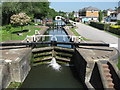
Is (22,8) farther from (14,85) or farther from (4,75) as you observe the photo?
(4,75)

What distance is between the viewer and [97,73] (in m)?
9.05

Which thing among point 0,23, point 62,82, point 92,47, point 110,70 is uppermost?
point 0,23

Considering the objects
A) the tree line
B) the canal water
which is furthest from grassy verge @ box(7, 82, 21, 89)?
the tree line

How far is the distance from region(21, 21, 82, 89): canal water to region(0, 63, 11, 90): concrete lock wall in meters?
1.40

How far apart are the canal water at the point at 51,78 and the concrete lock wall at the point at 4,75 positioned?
1396 mm

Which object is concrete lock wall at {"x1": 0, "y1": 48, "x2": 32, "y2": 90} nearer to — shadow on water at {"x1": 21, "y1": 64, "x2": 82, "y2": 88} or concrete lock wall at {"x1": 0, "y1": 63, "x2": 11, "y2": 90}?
concrete lock wall at {"x1": 0, "y1": 63, "x2": 11, "y2": 90}

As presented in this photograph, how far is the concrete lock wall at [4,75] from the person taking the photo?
335 inches

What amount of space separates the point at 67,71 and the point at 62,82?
2127 mm

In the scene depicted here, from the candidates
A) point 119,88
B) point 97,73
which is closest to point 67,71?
point 97,73

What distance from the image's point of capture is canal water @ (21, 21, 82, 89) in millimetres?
10539

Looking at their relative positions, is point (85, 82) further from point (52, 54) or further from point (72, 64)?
point (52, 54)

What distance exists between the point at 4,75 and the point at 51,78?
4026 mm

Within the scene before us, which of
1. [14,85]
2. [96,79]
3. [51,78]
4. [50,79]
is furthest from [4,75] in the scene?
[96,79]

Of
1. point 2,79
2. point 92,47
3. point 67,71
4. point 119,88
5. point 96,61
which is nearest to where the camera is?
point 119,88
